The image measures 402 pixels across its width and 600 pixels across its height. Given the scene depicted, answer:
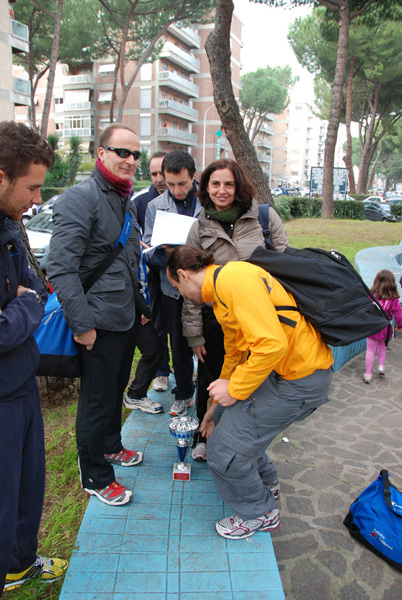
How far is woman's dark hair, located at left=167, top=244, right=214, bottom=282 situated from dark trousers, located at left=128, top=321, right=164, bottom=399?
42.5 inches

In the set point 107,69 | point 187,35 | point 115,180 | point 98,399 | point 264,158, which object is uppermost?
point 187,35

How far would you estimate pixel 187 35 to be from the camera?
42594mm

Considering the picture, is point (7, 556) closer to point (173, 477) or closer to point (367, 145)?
point (173, 477)

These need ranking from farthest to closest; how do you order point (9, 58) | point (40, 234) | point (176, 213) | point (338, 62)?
point (9, 58), point (338, 62), point (40, 234), point (176, 213)

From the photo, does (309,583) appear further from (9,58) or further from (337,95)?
(9,58)

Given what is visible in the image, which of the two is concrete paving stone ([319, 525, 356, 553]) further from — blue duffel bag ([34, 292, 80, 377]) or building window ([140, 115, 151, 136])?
building window ([140, 115, 151, 136])

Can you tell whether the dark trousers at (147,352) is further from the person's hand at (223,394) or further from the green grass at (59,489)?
the person's hand at (223,394)

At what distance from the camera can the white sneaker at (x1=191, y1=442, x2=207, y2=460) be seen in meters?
3.02

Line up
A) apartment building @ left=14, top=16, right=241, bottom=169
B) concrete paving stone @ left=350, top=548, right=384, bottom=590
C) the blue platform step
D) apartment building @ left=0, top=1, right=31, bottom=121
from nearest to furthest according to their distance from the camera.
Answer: the blue platform step → concrete paving stone @ left=350, top=548, right=384, bottom=590 → apartment building @ left=0, top=1, right=31, bottom=121 → apartment building @ left=14, top=16, right=241, bottom=169

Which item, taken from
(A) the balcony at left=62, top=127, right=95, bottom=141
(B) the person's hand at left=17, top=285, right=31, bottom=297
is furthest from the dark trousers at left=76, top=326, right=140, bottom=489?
(A) the balcony at left=62, top=127, right=95, bottom=141

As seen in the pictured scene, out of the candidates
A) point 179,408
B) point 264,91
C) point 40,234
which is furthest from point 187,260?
point 264,91

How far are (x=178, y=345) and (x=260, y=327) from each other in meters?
1.38

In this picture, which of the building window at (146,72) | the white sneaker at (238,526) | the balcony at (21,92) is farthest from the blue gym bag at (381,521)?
the building window at (146,72)

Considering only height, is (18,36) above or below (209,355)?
above
